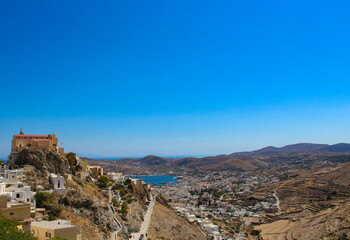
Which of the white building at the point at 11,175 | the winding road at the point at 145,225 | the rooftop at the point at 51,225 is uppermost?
the white building at the point at 11,175

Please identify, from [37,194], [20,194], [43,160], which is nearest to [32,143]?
[43,160]

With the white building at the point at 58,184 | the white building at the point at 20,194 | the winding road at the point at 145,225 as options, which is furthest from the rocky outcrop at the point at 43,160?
the winding road at the point at 145,225

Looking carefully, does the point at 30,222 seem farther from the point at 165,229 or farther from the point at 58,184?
the point at 165,229

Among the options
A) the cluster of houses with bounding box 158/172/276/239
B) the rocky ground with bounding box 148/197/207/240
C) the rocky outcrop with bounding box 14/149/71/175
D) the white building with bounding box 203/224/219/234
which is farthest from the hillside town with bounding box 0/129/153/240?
the cluster of houses with bounding box 158/172/276/239

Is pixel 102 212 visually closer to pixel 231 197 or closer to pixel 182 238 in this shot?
pixel 182 238

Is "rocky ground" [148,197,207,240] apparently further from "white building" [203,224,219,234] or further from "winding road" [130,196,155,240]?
"white building" [203,224,219,234]

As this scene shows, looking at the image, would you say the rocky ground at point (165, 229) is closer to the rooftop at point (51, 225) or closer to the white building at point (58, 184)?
the white building at point (58, 184)

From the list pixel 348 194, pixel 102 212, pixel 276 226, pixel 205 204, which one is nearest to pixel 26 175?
pixel 102 212
